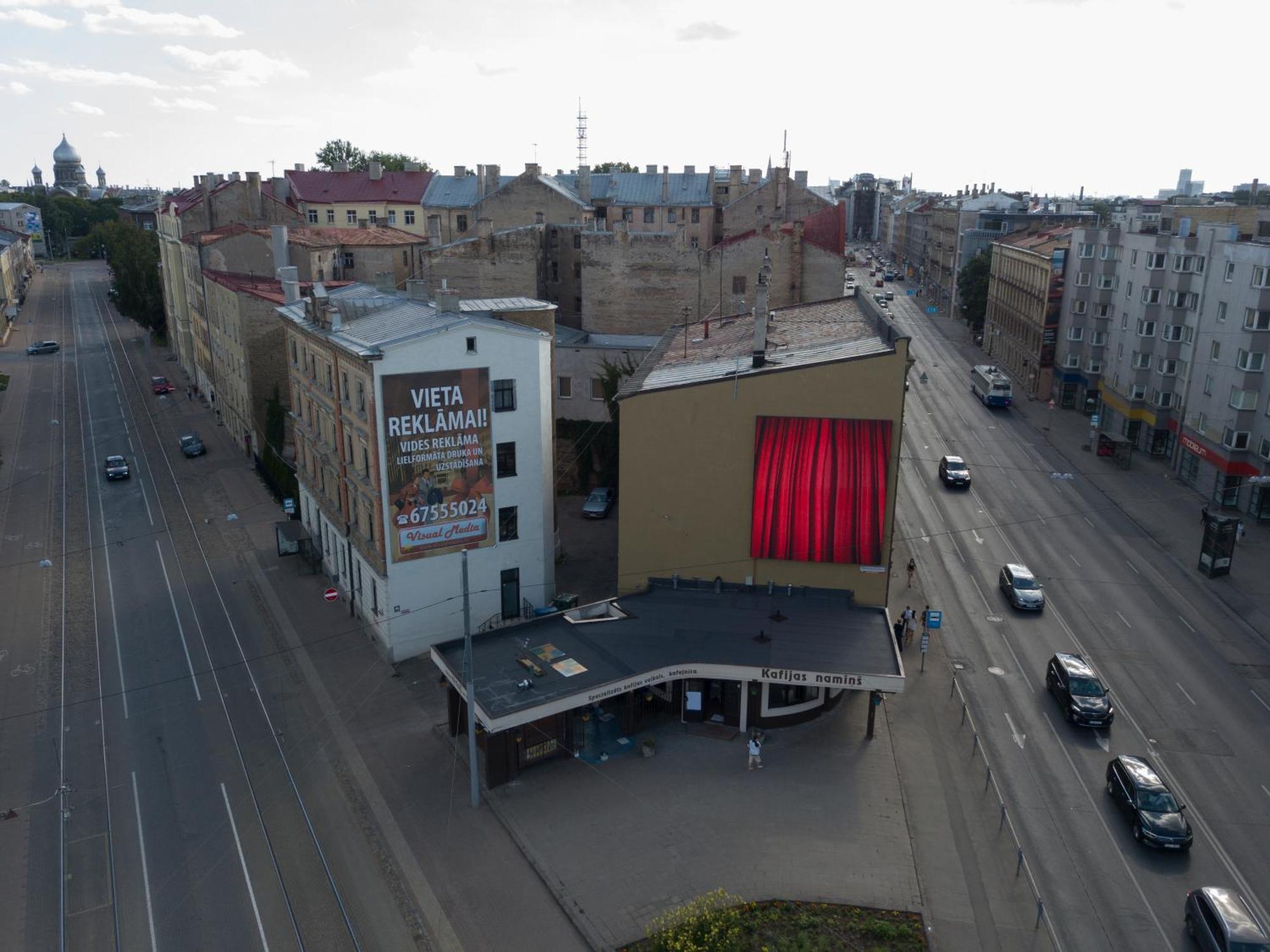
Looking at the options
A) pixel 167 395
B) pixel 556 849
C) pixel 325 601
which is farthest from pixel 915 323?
pixel 556 849

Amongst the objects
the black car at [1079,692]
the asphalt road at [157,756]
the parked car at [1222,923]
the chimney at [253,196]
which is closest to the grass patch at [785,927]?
the parked car at [1222,923]

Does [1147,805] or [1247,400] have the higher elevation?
[1247,400]

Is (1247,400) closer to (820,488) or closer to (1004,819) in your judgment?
(820,488)

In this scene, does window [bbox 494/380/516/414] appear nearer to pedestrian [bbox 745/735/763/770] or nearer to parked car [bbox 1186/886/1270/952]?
pedestrian [bbox 745/735/763/770]

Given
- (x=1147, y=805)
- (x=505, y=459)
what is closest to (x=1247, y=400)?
(x=1147, y=805)

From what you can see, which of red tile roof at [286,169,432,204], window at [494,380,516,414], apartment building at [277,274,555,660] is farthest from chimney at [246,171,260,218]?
window at [494,380,516,414]

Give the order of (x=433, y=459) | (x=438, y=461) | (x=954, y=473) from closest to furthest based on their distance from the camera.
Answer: (x=433, y=459) < (x=438, y=461) < (x=954, y=473)

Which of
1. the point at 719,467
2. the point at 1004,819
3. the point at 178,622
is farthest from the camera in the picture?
the point at 178,622
